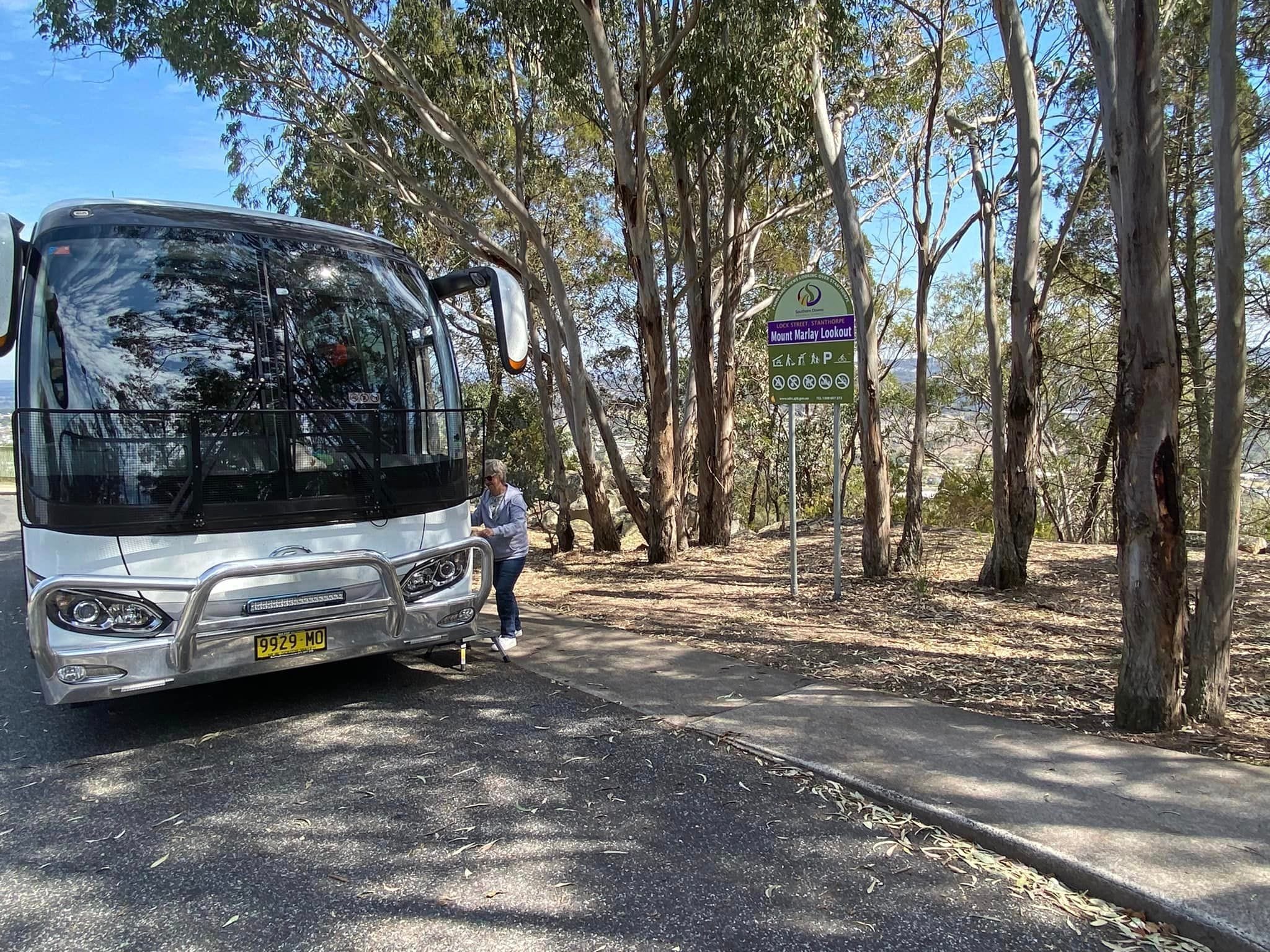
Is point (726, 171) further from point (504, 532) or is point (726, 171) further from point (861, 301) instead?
point (504, 532)

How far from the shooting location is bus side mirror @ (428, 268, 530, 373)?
5691mm

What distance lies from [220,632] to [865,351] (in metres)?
7.15

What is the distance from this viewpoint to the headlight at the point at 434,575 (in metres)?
5.29

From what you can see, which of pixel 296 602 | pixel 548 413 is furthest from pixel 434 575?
pixel 548 413

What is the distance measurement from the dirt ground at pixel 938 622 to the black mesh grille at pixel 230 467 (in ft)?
9.52

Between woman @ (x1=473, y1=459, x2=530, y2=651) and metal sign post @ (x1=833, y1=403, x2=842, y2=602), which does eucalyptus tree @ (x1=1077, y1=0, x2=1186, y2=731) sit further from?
woman @ (x1=473, y1=459, x2=530, y2=651)

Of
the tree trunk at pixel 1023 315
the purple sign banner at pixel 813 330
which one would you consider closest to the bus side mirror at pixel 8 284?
the purple sign banner at pixel 813 330

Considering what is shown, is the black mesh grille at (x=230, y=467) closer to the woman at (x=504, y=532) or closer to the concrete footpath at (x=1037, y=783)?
the woman at (x=504, y=532)

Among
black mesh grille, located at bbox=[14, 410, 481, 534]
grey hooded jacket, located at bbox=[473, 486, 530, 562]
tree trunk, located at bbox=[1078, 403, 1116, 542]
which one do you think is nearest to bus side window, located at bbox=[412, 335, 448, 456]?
black mesh grille, located at bbox=[14, 410, 481, 534]

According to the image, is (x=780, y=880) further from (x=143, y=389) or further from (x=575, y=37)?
(x=575, y=37)

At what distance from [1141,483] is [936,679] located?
6.68 ft

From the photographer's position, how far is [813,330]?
835 cm

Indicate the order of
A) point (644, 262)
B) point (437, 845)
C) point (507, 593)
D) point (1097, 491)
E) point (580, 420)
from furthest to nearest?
point (1097, 491) < point (580, 420) < point (644, 262) < point (507, 593) < point (437, 845)

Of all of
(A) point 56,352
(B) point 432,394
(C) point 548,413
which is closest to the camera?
(A) point 56,352
